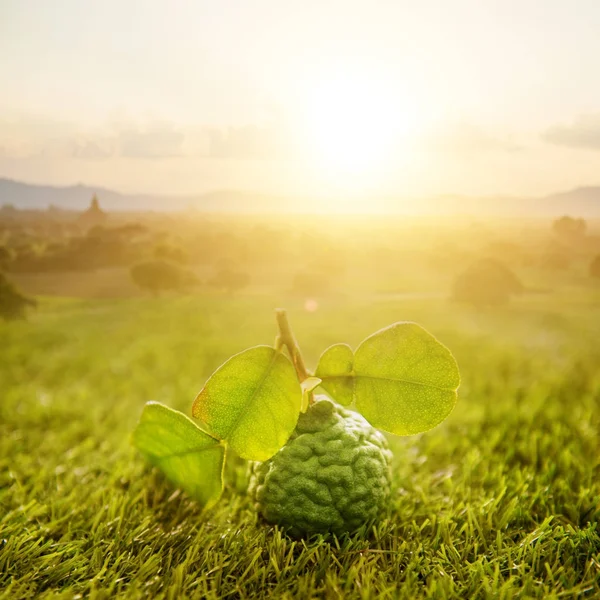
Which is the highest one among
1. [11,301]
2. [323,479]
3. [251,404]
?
[251,404]

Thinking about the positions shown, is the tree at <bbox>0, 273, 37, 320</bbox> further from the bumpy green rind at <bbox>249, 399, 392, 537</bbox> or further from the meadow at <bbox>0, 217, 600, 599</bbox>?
the bumpy green rind at <bbox>249, 399, 392, 537</bbox>

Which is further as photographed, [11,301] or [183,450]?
[11,301]

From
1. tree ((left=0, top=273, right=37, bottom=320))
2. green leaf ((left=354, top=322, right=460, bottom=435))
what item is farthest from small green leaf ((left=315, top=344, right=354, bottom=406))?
tree ((left=0, top=273, right=37, bottom=320))

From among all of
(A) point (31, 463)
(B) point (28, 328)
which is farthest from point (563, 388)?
(B) point (28, 328)

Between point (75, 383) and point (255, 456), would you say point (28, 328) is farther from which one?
point (255, 456)

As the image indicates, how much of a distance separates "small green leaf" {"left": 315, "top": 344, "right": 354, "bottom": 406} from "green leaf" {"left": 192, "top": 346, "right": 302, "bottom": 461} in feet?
0.31

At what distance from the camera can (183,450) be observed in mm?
1064

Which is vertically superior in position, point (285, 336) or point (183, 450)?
point (285, 336)

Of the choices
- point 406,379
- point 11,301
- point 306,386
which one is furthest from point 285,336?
point 11,301

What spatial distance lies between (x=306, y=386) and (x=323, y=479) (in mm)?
187

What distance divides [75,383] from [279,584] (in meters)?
1.99

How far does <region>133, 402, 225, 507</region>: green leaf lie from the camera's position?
1.04 m

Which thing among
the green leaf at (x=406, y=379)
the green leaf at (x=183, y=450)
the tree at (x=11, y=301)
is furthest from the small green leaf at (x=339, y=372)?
the tree at (x=11, y=301)

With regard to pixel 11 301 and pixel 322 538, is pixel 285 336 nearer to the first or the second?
pixel 322 538
